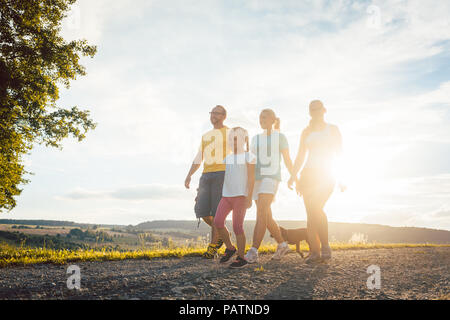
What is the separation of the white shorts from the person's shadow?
1.29 metres

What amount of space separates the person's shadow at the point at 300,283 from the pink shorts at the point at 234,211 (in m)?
1.07

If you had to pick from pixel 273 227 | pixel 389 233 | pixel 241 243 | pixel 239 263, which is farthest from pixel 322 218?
pixel 389 233

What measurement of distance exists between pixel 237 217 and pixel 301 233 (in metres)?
2.27

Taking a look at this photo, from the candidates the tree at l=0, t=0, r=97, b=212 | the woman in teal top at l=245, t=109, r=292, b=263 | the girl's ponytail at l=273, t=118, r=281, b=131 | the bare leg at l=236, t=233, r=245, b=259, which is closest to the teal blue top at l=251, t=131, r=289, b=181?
the woman in teal top at l=245, t=109, r=292, b=263

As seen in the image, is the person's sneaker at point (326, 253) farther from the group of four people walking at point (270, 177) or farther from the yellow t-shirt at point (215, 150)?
the yellow t-shirt at point (215, 150)

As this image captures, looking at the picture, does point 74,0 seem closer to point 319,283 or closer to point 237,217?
point 237,217

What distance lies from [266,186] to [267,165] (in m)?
0.39

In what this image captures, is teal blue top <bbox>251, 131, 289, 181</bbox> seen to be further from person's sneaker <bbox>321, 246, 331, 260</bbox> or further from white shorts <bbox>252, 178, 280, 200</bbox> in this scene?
person's sneaker <bbox>321, 246, 331, 260</bbox>

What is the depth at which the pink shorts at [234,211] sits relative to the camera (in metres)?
5.43

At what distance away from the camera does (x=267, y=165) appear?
5879mm

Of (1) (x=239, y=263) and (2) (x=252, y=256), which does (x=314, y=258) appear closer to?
(2) (x=252, y=256)

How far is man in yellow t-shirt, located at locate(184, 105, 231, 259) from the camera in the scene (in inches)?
256

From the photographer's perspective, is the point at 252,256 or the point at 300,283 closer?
the point at 300,283
